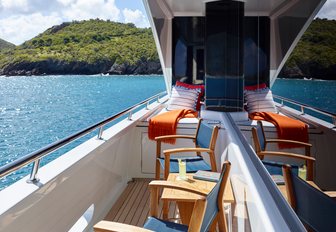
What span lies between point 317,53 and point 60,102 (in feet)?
118

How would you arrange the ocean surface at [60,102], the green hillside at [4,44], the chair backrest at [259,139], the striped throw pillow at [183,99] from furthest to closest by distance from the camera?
the green hillside at [4,44], the striped throw pillow at [183,99], the chair backrest at [259,139], the ocean surface at [60,102]

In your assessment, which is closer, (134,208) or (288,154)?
(288,154)

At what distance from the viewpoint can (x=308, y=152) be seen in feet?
4.22

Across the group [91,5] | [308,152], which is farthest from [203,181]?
[91,5]

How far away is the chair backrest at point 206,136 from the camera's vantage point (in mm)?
2543

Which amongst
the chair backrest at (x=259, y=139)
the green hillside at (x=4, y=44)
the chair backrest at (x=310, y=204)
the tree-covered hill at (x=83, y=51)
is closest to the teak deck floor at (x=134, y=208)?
the chair backrest at (x=259, y=139)

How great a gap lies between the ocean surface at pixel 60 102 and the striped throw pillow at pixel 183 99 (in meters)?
2.35

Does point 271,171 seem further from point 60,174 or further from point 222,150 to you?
point 222,150

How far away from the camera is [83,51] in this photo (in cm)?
3173

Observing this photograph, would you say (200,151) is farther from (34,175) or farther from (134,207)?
(34,175)

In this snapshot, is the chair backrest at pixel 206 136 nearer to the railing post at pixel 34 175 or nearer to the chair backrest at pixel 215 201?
the chair backrest at pixel 215 201

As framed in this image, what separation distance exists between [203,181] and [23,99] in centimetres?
4038

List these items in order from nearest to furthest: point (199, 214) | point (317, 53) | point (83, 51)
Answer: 1. point (317, 53)
2. point (199, 214)
3. point (83, 51)

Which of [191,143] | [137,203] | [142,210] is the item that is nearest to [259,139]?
[142,210]
